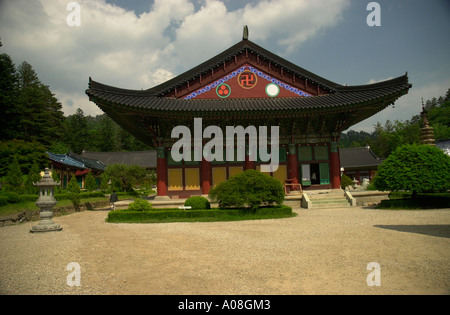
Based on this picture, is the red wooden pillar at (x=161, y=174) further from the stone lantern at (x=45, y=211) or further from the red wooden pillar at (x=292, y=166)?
the red wooden pillar at (x=292, y=166)

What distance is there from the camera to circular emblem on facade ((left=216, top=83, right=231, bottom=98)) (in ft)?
75.2

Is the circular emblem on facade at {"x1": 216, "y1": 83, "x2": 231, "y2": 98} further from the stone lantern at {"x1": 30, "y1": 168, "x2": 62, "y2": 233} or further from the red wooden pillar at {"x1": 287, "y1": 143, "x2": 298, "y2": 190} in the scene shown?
the stone lantern at {"x1": 30, "y1": 168, "x2": 62, "y2": 233}

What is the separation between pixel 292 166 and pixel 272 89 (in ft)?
21.4

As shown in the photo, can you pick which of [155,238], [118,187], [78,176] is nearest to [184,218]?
[155,238]

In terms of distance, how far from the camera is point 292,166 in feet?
71.9

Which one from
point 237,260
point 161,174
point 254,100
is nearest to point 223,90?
point 254,100

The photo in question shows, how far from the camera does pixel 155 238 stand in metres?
10.0

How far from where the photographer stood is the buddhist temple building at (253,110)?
65.0 feet

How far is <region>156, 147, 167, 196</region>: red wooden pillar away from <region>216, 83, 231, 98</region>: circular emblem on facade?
6.46m

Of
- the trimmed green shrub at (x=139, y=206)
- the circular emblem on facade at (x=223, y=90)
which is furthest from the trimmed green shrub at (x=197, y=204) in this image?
the circular emblem on facade at (x=223, y=90)

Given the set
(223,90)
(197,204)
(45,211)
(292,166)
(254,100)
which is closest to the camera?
(45,211)

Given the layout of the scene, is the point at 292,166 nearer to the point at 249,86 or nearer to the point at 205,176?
the point at 205,176

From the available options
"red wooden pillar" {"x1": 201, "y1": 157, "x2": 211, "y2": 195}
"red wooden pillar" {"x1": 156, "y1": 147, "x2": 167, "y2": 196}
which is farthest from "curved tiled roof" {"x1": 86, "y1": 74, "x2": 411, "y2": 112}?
"red wooden pillar" {"x1": 201, "y1": 157, "x2": 211, "y2": 195}
